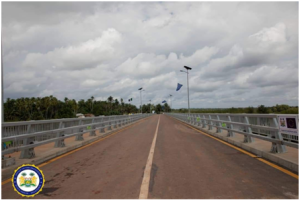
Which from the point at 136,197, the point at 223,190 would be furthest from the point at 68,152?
the point at 223,190

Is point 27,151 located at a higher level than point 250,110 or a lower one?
lower

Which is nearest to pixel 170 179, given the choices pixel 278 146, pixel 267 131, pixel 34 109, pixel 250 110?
pixel 278 146

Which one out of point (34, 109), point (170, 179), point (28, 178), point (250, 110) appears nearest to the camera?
point (28, 178)

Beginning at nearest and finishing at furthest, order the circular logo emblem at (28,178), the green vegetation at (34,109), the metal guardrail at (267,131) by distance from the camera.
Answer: the circular logo emblem at (28,178), the metal guardrail at (267,131), the green vegetation at (34,109)

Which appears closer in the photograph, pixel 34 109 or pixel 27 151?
pixel 27 151

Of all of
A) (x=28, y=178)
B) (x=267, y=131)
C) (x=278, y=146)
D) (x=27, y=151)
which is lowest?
(x=27, y=151)

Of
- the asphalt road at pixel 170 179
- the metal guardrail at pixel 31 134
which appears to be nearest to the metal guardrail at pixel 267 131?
the asphalt road at pixel 170 179

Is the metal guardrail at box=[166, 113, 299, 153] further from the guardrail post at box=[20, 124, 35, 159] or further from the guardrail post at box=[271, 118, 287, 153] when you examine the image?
the guardrail post at box=[20, 124, 35, 159]

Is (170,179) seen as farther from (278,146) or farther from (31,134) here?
(31,134)

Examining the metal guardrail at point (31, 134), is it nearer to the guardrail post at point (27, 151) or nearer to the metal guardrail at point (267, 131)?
the guardrail post at point (27, 151)

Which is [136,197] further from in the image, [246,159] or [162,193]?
[246,159]

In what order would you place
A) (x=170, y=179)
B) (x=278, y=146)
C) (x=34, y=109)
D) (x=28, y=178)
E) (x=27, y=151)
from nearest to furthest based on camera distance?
(x=28, y=178) → (x=170, y=179) → (x=278, y=146) → (x=27, y=151) → (x=34, y=109)

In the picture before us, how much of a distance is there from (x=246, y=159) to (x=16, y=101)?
9431cm

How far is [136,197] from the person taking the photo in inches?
182
